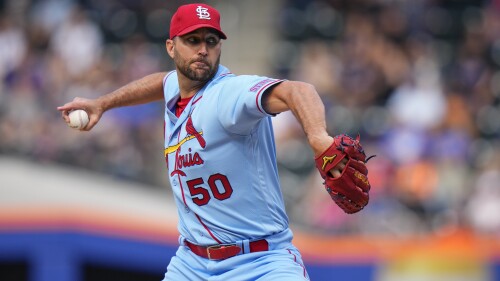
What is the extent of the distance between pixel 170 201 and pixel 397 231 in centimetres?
231

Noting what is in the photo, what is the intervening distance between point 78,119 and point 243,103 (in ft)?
4.09

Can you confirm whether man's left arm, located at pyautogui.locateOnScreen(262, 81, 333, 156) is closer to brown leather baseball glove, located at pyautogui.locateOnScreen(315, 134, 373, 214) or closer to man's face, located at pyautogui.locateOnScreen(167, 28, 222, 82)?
brown leather baseball glove, located at pyautogui.locateOnScreen(315, 134, 373, 214)

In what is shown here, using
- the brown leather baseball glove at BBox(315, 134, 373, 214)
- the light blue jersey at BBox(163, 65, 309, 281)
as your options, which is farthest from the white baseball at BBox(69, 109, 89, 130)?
the brown leather baseball glove at BBox(315, 134, 373, 214)

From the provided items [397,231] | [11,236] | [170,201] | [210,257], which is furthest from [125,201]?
[210,257]

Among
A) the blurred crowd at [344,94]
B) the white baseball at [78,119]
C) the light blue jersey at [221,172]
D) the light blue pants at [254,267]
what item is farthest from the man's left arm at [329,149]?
the blurred crowd at [344,94]

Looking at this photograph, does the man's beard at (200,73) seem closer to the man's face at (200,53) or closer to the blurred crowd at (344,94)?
the man's face at (200,53)

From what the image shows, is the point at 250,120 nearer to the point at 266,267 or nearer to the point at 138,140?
the point at 266,267

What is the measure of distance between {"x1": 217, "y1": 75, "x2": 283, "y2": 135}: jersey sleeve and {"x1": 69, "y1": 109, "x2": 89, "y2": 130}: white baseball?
38.9 inches

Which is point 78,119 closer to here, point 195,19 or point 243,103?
point 195,19

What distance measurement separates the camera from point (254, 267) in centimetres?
471

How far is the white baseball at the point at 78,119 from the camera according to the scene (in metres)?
5.15

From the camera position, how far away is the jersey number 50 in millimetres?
4699

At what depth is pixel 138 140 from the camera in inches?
419

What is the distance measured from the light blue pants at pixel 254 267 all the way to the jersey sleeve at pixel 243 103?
2.05 feet
